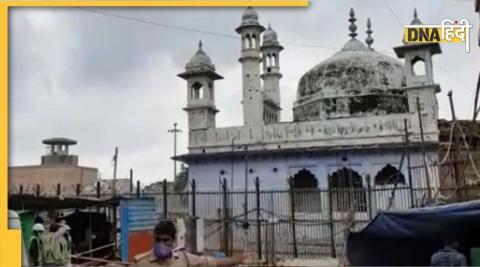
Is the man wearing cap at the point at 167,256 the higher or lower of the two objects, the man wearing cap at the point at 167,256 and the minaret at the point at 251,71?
the lower

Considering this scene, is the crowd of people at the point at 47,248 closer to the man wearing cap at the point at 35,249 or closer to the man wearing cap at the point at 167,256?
the man wearing cap at the point at 35,249

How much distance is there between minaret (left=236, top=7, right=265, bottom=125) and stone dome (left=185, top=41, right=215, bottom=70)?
1.34 m

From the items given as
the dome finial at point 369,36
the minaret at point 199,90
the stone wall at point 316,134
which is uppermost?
the dome finial at point 369,36

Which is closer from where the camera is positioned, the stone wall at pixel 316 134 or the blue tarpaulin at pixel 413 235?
the blue tarpaulin at pixel 413 235

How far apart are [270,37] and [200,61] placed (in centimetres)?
459

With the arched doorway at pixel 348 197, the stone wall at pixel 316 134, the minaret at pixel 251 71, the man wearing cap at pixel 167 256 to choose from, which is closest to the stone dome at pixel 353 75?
the minaret at pixel 251 71

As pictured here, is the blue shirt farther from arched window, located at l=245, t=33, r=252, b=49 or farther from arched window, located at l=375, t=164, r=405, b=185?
arched window, located at l=245, t=33, r=252, b=49

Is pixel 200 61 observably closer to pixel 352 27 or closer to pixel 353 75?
pixel 353 75

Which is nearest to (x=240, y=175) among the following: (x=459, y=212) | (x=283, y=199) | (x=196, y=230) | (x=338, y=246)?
(x=283, y=199)

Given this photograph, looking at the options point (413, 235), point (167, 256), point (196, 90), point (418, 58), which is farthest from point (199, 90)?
point (167, 256)

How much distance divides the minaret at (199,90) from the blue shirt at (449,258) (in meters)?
14.2

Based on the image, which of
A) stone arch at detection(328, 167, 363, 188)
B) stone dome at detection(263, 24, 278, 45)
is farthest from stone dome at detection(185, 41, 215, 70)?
stone arch at detection(328, 167, 363, 188)

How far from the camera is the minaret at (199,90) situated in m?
19.5

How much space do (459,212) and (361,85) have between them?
556 inches
